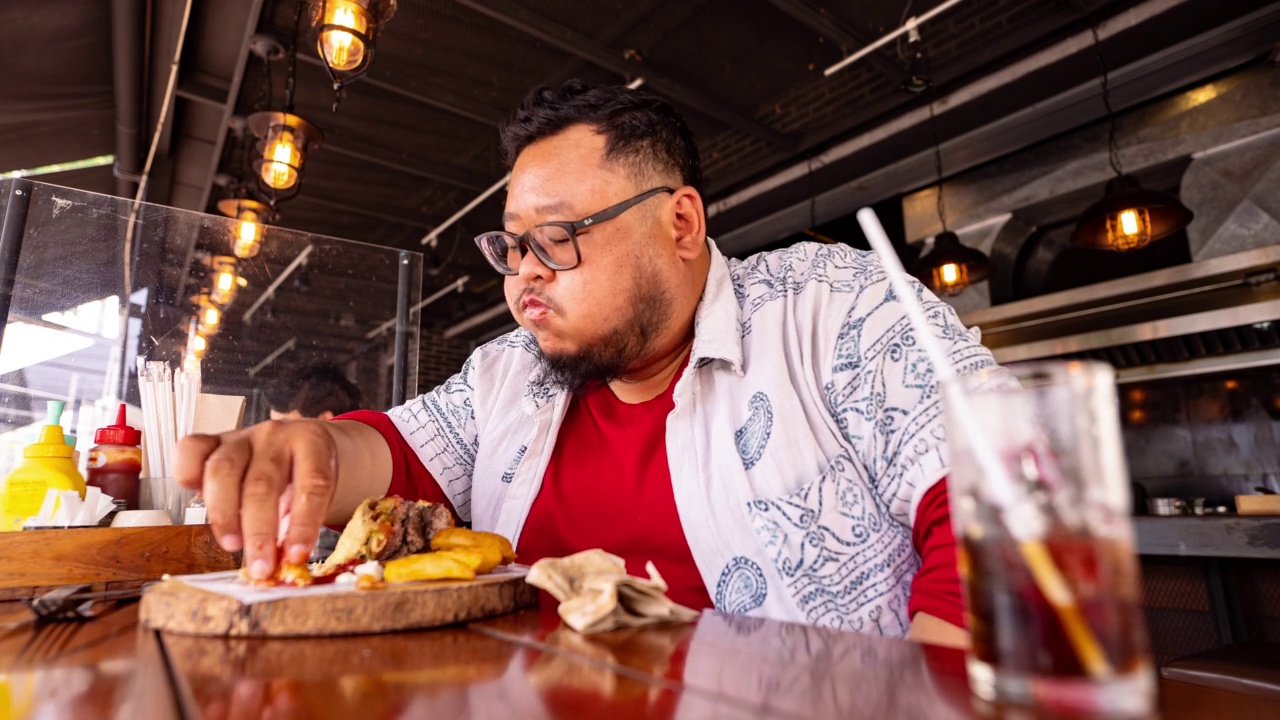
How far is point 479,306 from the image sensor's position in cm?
984

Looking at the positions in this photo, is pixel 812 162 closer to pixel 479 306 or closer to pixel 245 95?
pixel 245 95

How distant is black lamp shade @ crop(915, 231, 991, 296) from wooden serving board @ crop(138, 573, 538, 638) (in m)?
3.97

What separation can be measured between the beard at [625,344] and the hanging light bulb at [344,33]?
2.23 m

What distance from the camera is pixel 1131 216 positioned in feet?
11.1

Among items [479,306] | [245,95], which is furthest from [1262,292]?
[479,306]

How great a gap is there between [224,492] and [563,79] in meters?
4.26

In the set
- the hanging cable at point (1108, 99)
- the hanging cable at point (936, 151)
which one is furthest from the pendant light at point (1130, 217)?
the hanging cable at point (936, 151)

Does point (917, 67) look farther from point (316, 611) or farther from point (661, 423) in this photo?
point (316, 611)

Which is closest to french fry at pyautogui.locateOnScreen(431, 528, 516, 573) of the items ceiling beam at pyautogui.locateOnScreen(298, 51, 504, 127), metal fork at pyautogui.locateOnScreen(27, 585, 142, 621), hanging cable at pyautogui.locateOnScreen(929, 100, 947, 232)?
metal fork at pyautogui.locateOnScreen(27, 585, 142, 621)

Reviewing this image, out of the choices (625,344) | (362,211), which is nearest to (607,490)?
(625,344)

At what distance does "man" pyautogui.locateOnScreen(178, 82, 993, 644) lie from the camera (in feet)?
3.34

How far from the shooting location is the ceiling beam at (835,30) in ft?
12.8

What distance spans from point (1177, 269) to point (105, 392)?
16.2 feet

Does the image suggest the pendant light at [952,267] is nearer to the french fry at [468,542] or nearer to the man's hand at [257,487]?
the french fry at [468,542]
